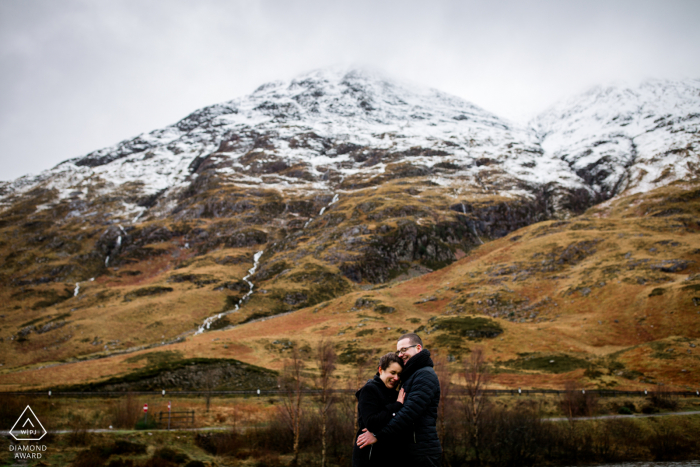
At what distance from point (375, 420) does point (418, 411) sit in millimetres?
768

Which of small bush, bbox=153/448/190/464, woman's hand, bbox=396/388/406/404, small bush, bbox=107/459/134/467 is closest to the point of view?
woman's hand, bbox=396/388/406/404

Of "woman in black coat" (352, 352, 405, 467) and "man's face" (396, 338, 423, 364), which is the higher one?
"man's face" (396, 338, 423, 364)

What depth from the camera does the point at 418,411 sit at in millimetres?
6215

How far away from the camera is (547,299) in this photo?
332ft

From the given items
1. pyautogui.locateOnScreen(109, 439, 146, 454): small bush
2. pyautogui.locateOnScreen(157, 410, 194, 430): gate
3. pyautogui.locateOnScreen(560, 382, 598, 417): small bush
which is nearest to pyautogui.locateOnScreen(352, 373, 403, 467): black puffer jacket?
pyautogui.locateOnScreen(109, 439, 146, 454): small bush

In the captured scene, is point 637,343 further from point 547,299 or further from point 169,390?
point 169,390

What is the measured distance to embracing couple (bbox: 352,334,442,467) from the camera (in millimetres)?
6328

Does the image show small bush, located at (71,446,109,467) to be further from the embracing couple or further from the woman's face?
the woman's face

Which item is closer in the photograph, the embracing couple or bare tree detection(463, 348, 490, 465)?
the embracing couple

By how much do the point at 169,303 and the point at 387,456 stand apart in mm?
129819

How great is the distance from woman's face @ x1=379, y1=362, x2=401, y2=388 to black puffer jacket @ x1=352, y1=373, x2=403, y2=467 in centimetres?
16

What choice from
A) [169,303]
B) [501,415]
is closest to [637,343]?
[501,415]

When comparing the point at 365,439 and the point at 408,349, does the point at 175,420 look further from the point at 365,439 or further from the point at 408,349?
the point at 408,349

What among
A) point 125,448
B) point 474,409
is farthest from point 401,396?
point 474,409
